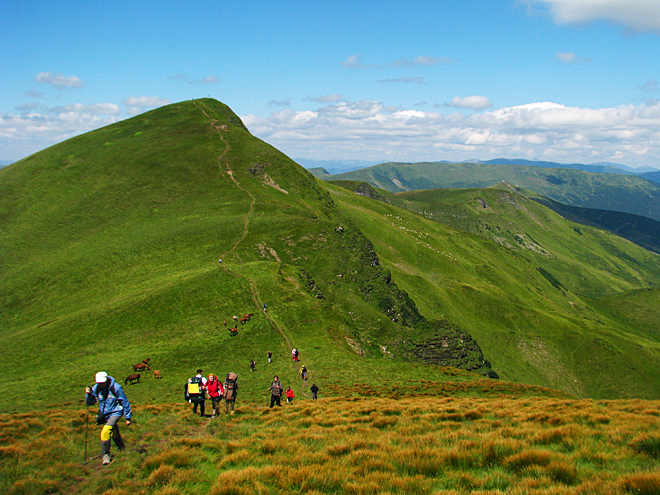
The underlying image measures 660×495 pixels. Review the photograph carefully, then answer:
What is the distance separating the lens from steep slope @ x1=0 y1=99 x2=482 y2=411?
1909 inches

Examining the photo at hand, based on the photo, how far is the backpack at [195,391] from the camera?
23.8 metres

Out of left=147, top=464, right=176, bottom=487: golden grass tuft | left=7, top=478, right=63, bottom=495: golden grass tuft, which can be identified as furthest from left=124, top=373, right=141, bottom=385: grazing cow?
left=147, top=464, right=176, bottom=487: golden grass tuft

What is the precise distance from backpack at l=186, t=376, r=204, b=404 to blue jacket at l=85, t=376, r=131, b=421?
8615 millimetres

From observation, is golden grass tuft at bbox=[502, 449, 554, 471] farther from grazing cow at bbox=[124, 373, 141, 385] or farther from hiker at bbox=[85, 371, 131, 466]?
grazing cow at bbox=[124, 373, 141, 385]

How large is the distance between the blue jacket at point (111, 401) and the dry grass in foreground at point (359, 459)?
1596 mm

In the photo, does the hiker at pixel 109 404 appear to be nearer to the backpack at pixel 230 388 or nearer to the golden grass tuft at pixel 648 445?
the backpack at pixel 230 388

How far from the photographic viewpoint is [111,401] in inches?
584

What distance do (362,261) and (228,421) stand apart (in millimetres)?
74921

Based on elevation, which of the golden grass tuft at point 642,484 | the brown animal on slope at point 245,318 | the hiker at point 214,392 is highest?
the golden grass tuft at point 642,484

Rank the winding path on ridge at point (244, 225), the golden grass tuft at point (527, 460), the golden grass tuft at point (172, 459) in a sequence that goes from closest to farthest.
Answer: the golden grass tuft at point (527, 460), the golden grass tuft at point (172, 459), the winding path on ridge at point (244, 225)

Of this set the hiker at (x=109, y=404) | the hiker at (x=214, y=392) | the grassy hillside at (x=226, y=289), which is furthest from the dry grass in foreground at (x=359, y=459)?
the grassy hillside at (x=226, y=289)

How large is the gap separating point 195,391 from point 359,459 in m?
15.6

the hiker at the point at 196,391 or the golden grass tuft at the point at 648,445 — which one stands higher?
the golden grass tuft at the point at 648,445

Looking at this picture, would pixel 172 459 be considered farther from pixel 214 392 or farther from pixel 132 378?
pixel 132 378
